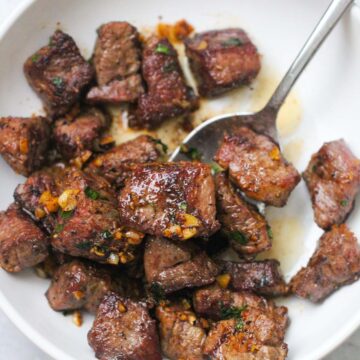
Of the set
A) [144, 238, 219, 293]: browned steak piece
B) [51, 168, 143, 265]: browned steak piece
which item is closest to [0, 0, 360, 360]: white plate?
[51, 168, 143, 265]: browned steak piece

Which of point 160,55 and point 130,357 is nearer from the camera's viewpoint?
point 130,357

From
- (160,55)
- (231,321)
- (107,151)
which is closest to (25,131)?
(107,151)

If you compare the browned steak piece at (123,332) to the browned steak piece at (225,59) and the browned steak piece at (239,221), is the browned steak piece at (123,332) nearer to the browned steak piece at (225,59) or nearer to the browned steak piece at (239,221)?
the browned steak piece at (239,221)

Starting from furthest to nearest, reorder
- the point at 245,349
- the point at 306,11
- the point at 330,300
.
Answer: the point at 306,11 → the point at 330,300 → the point at 245,349

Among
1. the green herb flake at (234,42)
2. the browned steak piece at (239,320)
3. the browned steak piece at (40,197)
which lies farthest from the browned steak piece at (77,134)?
the browned steak piece at (239,320)

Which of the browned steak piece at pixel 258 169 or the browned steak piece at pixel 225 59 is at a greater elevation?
the browned steak piece at pixel 225 59

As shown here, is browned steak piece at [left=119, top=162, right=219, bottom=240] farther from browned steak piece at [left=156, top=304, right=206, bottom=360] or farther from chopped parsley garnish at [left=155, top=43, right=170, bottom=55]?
chopped parsley garnish at [left=155, top=43, right=170, bottom=55]

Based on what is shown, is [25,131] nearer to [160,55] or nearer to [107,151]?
[107,151]
